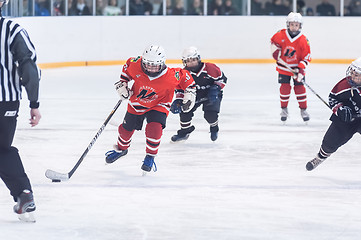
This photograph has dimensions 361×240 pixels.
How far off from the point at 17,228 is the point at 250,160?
7.12ft

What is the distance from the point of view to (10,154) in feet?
11.5

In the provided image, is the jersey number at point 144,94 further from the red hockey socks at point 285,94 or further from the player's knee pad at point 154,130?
the red hockey socks at point 285,94

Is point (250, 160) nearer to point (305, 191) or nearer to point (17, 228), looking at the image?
point (305, 191)

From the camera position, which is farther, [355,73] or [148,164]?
[148,164]

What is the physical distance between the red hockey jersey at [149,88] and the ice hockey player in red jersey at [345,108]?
0.91 m

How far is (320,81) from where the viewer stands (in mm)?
10492

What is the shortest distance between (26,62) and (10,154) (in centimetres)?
42

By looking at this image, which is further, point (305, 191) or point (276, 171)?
point (276, 171)

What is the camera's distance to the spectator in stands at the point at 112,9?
41.3 ft

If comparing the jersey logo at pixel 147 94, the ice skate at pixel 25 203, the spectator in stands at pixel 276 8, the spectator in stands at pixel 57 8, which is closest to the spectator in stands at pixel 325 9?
the spectator in stands at pixel 276 8

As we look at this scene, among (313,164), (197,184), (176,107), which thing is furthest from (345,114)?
(176,107)

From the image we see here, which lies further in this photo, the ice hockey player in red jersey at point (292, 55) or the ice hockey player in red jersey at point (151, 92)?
the ice hockey player in red jersey at point (292, 55)

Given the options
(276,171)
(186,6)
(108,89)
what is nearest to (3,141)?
(276,171)

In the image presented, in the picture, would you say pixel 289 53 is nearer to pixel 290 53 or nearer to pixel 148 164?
pixel 290 53
